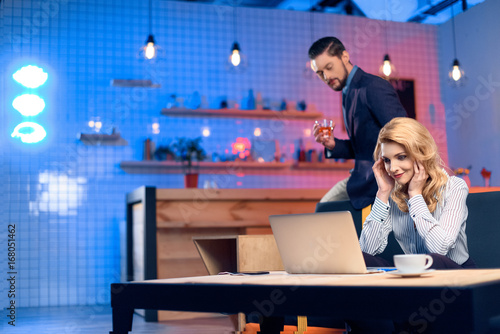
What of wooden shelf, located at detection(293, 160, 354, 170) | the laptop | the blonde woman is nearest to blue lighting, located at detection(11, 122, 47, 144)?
wooden shelf, located at detection(293, 160, 354, 170)

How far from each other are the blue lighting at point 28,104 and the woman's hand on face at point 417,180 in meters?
4.32

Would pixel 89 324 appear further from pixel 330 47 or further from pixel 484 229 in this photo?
pixel 484 229

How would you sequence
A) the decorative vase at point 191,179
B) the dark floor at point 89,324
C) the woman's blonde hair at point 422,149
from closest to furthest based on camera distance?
the woman's blonde hair at point 422,149 < the dark floor at point 89,324 < the decorative vase at point 191,179

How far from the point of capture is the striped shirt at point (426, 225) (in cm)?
189

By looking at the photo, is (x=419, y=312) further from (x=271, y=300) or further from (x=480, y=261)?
(x=480, y=261)

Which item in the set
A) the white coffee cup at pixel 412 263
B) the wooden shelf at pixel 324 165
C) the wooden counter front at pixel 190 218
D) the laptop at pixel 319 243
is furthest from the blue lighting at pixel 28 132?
the white coffee cup at pixel 412 263

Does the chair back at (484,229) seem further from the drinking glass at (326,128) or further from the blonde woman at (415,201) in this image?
the drinking glass at (326,128)

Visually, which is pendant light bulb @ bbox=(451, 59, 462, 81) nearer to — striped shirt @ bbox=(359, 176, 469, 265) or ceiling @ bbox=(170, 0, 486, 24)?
ceiling @ bbox=(170, 0, 486, 24)

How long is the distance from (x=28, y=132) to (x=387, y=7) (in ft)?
13.8

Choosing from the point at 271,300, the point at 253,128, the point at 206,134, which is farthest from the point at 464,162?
the point at 271,300

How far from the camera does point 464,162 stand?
21.5 ft

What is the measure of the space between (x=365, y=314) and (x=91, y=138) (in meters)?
4.92

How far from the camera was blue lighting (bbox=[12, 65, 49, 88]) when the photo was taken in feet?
18.1

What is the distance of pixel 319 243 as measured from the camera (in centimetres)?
136
